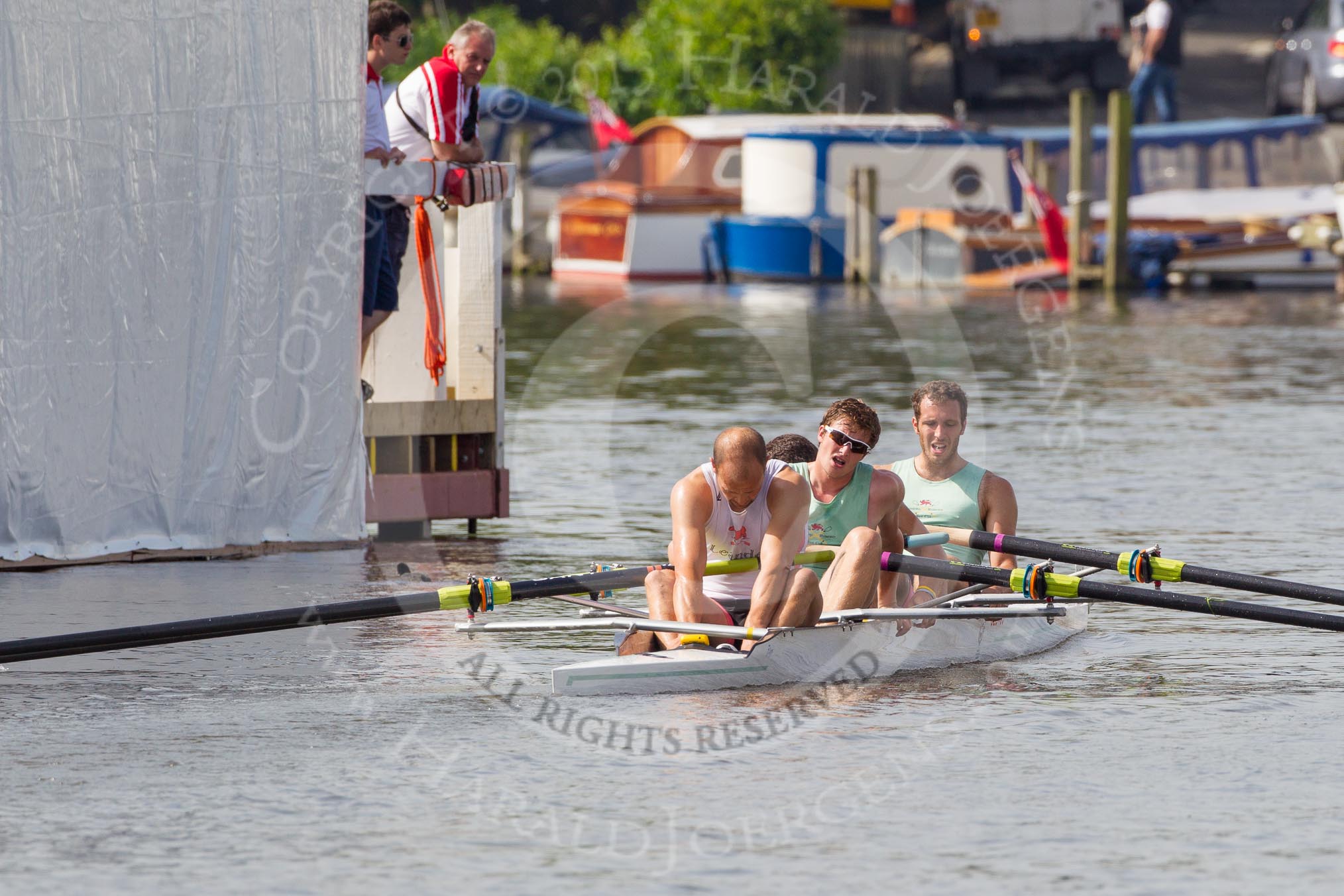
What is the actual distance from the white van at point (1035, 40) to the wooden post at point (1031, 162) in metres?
12.7

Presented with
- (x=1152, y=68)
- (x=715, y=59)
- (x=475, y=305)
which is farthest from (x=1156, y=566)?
(x=715, y=59)

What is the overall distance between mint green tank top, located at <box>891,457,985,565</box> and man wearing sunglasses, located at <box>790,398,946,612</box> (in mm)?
452

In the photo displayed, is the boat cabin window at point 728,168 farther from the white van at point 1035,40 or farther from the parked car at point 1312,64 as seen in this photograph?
the white van at point 1035,40

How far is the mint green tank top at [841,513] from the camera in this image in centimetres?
916

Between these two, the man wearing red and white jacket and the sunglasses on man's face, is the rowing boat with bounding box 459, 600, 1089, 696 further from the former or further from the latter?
the man wearing red and white jacket

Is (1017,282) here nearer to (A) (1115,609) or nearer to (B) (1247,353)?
(B) (1247,353)

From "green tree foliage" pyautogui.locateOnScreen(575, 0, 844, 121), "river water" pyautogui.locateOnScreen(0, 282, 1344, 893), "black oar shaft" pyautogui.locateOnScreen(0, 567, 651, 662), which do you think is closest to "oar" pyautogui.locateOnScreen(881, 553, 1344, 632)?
"river water" pyautogui.locateOnScreen(0, 282, 1344, 893)

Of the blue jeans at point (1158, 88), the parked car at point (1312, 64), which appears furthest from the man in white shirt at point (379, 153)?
the blue jeans at point (1158, 88)

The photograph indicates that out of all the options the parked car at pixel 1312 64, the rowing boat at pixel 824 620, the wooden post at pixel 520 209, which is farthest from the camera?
the wooden post at pixel 520 209

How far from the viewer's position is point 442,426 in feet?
41.0

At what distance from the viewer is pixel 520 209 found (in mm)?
42188

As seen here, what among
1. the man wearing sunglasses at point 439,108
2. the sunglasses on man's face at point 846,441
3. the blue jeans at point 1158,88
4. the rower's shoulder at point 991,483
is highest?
the blue jeans at point 1158,88

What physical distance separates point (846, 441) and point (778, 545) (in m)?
0.68

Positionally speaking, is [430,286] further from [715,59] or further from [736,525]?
A: [715,59]
